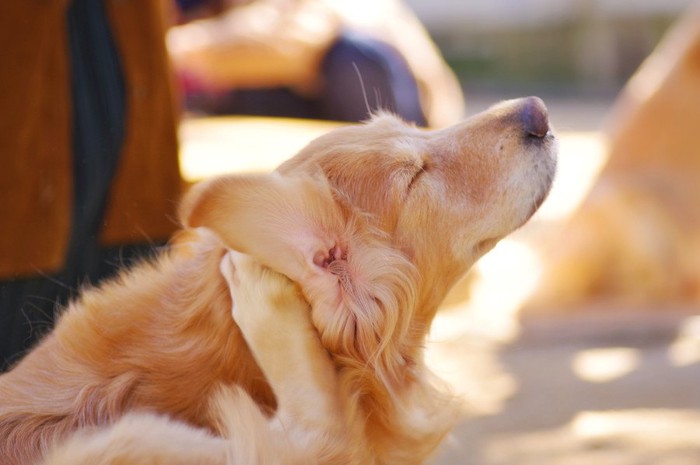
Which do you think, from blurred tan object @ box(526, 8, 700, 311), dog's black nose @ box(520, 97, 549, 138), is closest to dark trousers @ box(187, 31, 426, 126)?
blurred tan object @ box(526, 8, 700, 311)

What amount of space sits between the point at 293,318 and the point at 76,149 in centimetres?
181

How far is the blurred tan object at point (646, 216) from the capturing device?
5.91 m

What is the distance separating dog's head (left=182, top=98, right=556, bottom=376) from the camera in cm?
229

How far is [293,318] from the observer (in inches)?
→ 90.6

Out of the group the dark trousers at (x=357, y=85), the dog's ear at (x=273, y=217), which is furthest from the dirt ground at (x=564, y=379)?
the dark trousers at (x=357, y=85)

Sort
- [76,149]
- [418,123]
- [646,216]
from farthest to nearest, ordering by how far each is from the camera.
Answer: [418,123], [646,216], [76,149]

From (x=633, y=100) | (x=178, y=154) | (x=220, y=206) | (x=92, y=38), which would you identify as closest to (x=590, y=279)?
(x=633, y=100)

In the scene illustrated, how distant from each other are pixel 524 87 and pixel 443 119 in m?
7.56

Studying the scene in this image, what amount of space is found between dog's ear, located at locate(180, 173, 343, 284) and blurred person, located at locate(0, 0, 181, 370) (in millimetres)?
1110

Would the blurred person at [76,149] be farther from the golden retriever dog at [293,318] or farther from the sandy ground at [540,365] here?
the golden retriever dog at [293,318]

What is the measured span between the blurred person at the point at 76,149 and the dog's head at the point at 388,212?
1113 mm

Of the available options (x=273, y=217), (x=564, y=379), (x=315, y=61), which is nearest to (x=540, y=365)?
(x=564, y=379)

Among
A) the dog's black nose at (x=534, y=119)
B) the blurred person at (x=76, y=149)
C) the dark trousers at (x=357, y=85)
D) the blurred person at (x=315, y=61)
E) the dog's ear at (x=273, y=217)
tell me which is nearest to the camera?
the dog's ear at (x=273, y=217)

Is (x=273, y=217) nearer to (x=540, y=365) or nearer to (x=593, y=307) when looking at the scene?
(x=540, y=365)
